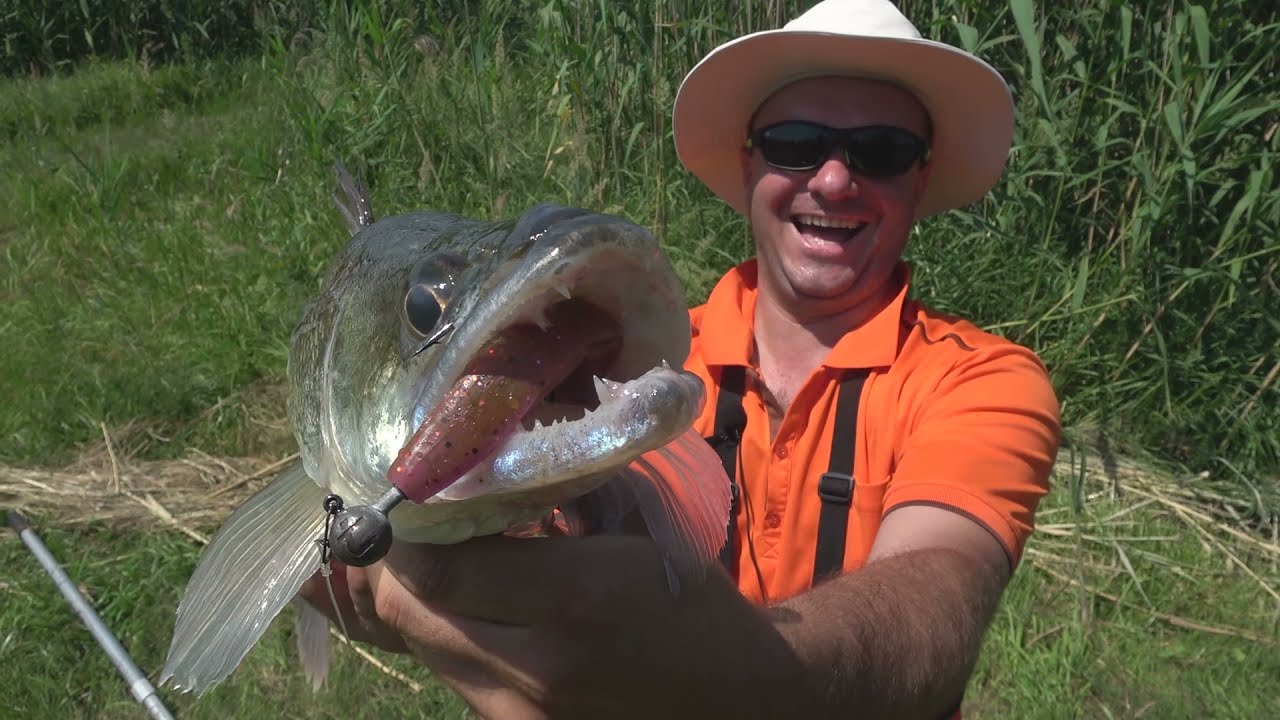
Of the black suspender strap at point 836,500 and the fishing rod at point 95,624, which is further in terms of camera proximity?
the fishing rod at point 95,624

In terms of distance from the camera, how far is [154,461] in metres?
3.77

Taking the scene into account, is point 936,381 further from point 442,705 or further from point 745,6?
point 745,6

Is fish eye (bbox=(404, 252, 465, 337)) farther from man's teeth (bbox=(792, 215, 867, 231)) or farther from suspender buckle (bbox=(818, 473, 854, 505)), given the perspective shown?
man's teeth (bbox=(792, 215, 867, 231))

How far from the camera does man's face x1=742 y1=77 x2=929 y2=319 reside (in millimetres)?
2287

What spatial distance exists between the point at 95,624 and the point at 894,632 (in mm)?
2509

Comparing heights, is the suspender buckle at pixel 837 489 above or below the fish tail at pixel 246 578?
below

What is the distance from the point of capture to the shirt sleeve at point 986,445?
1720mm

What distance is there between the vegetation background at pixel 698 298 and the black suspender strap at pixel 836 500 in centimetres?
116

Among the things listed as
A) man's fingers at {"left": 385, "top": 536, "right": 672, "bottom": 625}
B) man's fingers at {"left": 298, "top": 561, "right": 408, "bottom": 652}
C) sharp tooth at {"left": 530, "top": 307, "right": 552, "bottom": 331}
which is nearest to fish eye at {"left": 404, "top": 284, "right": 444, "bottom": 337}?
sharp tooth at {"left": 530, "top": 307, "right": 552, "bottom": 331}

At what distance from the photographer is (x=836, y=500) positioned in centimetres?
196

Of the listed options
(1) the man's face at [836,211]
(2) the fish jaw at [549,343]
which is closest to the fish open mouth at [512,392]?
(2) the fish jaw at [549,343]

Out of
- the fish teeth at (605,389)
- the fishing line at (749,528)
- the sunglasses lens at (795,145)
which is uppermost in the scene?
the fish teeth at (605,389)

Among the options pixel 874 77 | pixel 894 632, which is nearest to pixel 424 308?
pixel 894 632

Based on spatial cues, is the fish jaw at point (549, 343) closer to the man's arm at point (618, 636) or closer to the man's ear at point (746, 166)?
the man's arm at point (618, 636)
